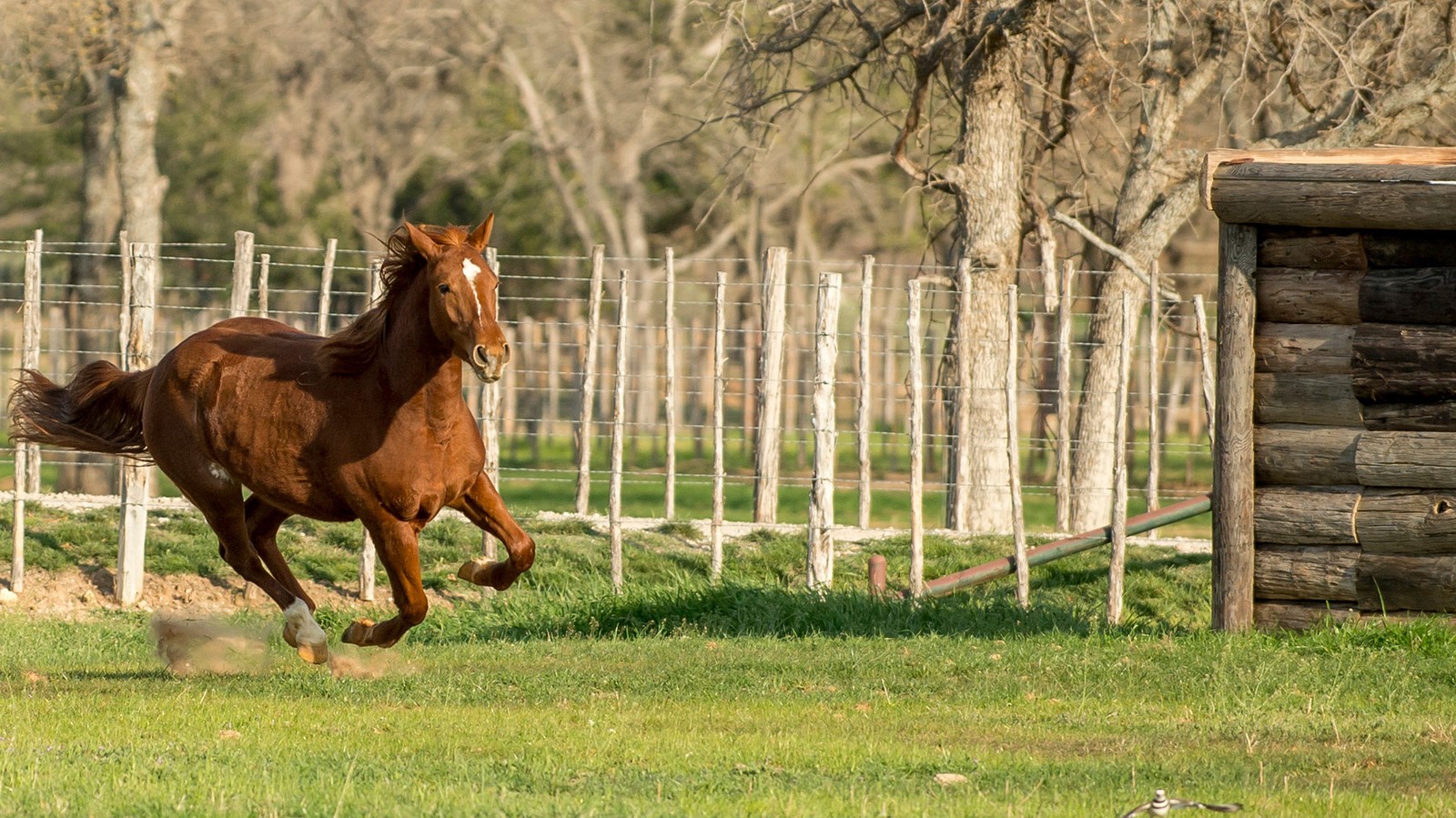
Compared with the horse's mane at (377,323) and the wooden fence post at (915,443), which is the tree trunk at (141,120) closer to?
the wooden fence post at (915,443)

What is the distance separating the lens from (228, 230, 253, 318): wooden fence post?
1196 cm

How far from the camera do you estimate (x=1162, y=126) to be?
47.3 feet

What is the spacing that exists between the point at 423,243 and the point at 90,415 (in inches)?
110

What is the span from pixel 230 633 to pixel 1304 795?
5.39 metres

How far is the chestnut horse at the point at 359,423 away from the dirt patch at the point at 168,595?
308cm

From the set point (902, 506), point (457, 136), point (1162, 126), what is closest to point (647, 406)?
point (902, 506)

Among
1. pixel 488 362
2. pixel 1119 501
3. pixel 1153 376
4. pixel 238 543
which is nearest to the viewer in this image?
pixel 488 362

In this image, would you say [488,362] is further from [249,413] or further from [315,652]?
[315,652]

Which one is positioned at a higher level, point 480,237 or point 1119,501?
point 480,237

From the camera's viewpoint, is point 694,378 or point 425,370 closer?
point 425,370

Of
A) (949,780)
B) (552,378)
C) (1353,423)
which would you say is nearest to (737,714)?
(949,780)

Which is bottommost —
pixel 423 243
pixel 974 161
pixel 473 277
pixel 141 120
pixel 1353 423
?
pixel 1353 423

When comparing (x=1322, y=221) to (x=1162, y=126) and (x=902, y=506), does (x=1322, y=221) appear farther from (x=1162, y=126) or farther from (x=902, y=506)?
(x=902, y=506)

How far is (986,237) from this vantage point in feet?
46.8
